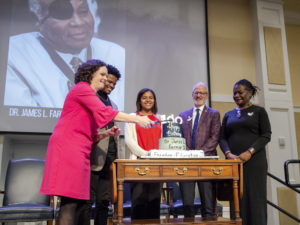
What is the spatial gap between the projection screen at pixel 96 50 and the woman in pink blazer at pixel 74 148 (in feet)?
7.42

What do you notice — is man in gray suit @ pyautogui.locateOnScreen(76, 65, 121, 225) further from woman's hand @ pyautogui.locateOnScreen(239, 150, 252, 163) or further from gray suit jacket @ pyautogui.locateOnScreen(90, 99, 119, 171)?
woman's hand @ pyautogui.locateOnScreen(239, 150, 252, 163)

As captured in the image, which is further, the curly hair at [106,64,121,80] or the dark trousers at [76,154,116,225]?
the curly hair at [106,64,121,80]

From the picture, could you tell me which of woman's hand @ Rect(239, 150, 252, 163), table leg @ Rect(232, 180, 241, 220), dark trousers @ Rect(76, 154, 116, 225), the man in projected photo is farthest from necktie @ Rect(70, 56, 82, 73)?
table leg @ Rect(232, 180, 241, 220)

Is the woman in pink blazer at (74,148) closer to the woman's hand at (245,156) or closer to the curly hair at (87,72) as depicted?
the curly hair at (87,72)

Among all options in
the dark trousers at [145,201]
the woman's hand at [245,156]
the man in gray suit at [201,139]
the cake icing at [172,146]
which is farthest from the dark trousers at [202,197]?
the cake icing at [172,146]

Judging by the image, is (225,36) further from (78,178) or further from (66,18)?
(78,178)

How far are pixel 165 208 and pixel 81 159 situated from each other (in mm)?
1533

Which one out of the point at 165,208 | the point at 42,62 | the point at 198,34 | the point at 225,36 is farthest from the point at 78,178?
the point at 225,36

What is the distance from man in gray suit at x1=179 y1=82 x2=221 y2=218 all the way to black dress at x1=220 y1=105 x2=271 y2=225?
8.4 inches

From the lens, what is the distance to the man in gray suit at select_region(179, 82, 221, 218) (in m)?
2.63

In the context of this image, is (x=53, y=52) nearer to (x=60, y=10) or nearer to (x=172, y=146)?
(x=60, y=10)

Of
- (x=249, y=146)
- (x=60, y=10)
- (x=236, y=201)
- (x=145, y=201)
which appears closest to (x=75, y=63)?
(x=60, y=10)

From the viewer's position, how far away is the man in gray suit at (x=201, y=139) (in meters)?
2.63

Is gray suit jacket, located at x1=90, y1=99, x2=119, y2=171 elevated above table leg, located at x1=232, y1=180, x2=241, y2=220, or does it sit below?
above
